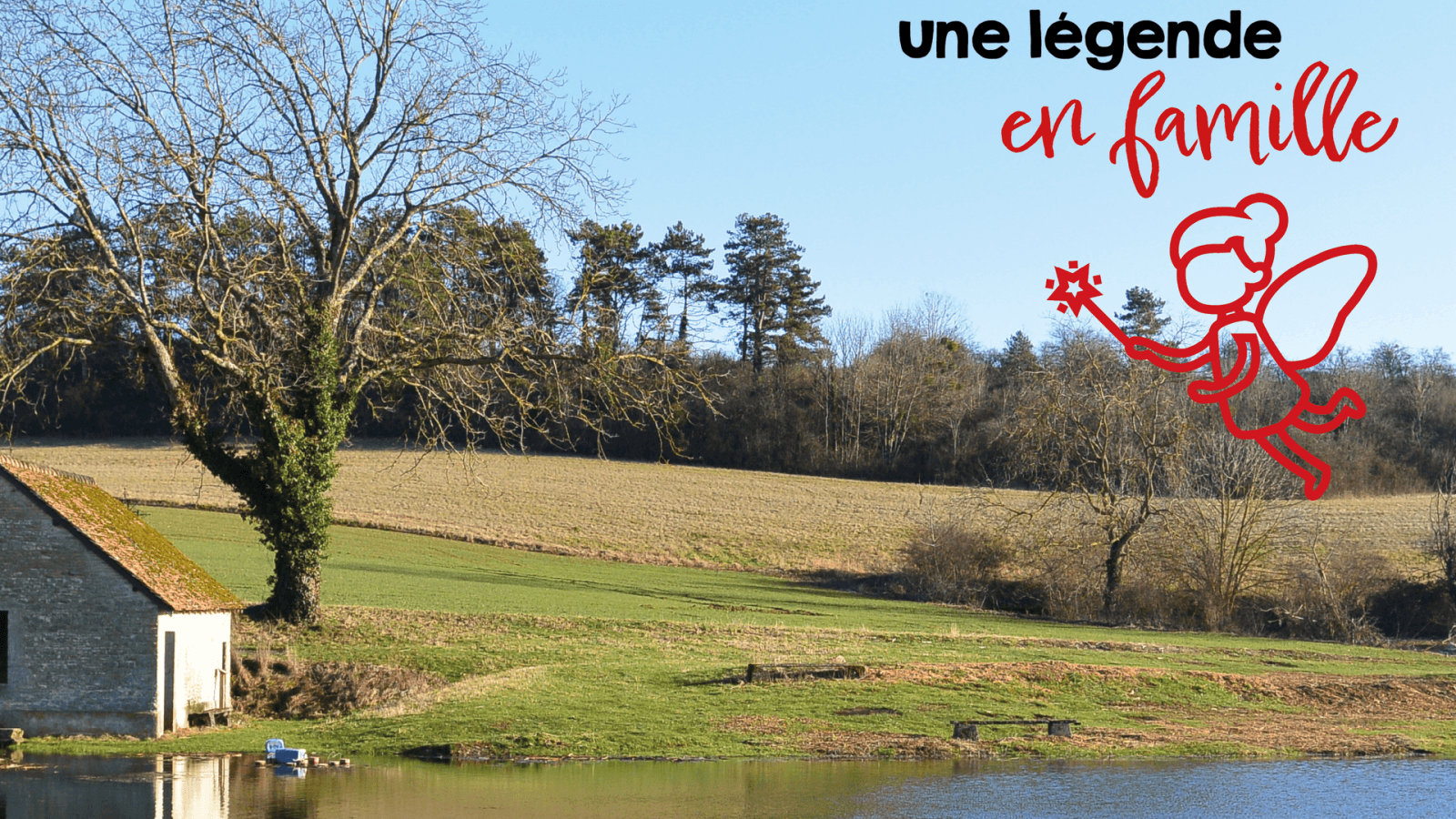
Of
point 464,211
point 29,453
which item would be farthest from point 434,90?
point 29,453

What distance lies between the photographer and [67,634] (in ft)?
67.3

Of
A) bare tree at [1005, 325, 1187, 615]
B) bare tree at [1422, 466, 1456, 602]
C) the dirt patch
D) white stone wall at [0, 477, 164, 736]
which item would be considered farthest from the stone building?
bare tree at [1422, 466, 1456, 602]

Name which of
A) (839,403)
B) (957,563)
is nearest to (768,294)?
(839,403)

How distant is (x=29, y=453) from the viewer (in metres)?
76.0

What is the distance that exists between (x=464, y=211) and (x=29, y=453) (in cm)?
6116

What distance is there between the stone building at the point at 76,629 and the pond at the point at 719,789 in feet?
5.57

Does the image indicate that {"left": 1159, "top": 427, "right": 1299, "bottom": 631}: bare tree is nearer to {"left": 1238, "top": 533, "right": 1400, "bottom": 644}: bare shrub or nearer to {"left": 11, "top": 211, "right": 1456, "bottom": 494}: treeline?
{"left": 1238, "top": 533, "right": 1400, "bottom": 644}: bare shrub

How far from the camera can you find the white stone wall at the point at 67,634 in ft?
66.9

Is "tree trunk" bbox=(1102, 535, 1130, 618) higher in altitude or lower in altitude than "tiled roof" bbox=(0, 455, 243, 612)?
lower

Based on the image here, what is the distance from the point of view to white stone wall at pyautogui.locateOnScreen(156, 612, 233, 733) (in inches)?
814

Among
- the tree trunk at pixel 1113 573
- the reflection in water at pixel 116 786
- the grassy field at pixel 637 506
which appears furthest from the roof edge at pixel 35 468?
the tree trunk at pixel 1113 573

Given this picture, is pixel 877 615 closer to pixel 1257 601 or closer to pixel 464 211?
pixel 1257 601

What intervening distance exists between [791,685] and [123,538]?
12807 millimetres

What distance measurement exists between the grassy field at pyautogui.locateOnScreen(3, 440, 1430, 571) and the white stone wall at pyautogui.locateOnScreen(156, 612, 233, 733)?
29.1m
